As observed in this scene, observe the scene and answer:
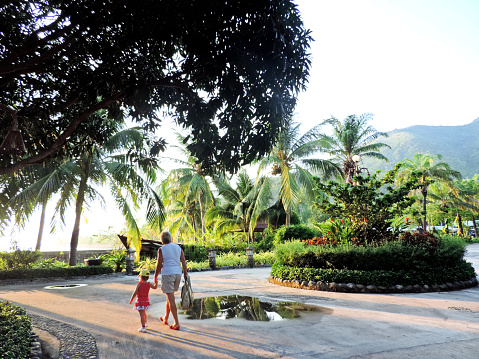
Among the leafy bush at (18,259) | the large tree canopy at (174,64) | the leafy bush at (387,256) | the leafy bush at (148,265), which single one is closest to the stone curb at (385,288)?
the leafy bush at (387,256)

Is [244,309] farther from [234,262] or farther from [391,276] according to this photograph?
[234,262]

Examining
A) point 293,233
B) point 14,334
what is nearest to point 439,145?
point 293,233

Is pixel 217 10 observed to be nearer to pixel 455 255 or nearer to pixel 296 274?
pixel 296 274

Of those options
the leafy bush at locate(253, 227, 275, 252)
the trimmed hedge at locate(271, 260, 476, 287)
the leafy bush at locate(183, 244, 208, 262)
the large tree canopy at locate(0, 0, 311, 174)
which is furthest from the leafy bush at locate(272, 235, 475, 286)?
the leafy bush at locate(253, 227, 275, 252)

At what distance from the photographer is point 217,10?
529cm

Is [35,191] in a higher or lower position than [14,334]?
higher

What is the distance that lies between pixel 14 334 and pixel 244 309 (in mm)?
4021

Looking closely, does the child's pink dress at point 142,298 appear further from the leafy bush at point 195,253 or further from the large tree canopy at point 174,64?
the leafy bush at point 195,253

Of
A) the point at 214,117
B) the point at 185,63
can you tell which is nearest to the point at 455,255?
the point at 214,117

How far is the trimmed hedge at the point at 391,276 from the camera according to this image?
360 inches

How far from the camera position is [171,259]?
5.43 meters

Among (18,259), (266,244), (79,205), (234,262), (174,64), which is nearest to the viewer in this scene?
(174,64)

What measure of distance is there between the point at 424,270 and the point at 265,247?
14.5m

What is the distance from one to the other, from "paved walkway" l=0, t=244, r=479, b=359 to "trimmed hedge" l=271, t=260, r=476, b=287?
2.11 ft
